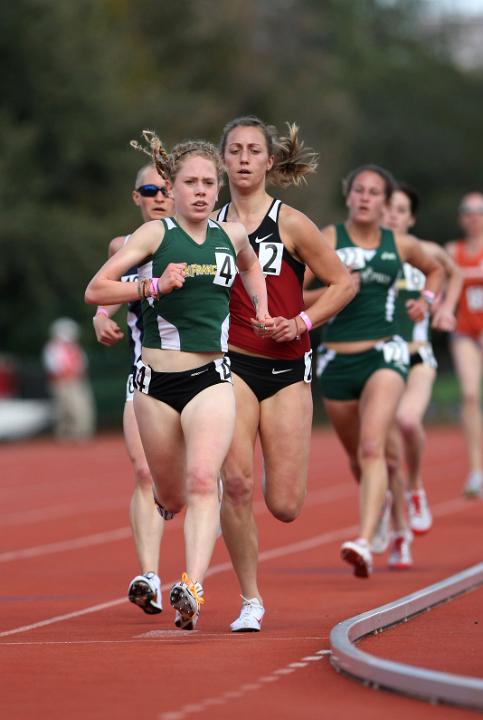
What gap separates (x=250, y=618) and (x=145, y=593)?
1.80 feet

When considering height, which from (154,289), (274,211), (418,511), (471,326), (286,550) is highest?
(274,211)

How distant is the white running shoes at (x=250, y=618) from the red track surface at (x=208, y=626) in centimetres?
11

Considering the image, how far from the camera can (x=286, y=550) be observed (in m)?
13.6

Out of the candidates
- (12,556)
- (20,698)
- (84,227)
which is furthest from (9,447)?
(20,698)

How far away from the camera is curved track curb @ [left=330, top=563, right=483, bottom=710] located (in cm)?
573

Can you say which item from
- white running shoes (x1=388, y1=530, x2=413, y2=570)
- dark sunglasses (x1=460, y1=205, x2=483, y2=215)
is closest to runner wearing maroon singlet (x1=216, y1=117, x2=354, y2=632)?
white running shoes (x1=388, y1=530, x2=413, y2=570)

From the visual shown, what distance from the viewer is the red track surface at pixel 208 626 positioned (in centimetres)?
600

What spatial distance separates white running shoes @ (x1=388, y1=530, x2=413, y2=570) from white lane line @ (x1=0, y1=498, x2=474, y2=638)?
1.08 metres

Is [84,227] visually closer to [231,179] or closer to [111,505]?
[111,505]

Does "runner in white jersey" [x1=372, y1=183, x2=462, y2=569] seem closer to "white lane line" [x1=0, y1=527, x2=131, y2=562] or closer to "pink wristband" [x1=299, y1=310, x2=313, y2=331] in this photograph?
"white lane line" [x1=0, y1=527, x2=131, y2=562]

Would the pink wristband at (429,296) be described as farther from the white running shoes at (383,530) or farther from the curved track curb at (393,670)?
the curved track curb at (393,670)

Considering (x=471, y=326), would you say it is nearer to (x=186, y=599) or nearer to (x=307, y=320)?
(x=307, y=320)

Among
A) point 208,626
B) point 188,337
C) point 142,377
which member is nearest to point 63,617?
point 208,626

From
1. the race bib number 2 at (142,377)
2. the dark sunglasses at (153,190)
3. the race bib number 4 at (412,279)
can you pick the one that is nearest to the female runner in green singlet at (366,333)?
the race bib number 4 at (412,279)
